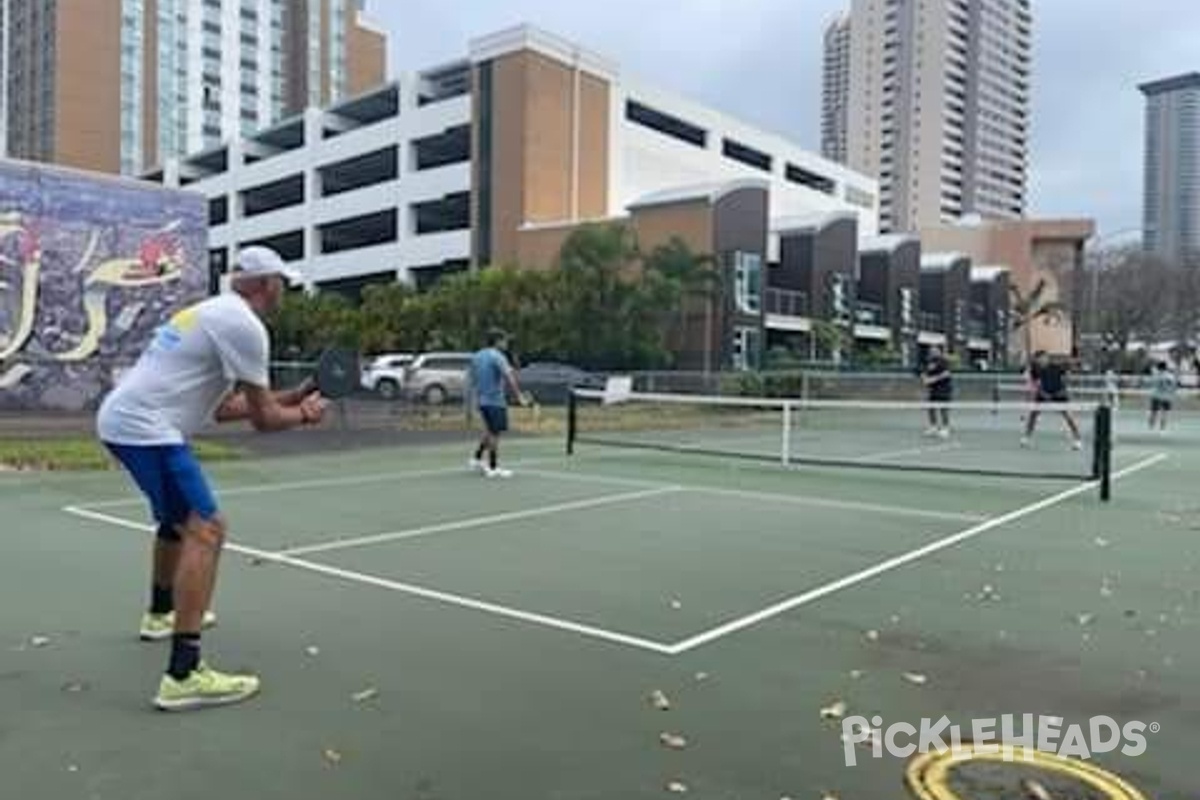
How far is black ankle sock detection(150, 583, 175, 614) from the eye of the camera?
18.3 ft

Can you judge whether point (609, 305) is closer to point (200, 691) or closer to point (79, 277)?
point (79, 277)

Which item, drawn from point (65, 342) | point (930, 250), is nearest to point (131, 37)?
point (930, 250)

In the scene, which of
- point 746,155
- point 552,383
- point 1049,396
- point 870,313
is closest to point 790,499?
point 1049,396

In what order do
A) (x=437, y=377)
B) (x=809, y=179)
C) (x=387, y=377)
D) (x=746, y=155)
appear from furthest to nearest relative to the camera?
(x=809, y=179), (x=746, y=155), (x=387, y=377), (x=437, y=377)

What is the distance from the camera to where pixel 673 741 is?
424 cm

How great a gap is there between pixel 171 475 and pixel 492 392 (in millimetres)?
9165

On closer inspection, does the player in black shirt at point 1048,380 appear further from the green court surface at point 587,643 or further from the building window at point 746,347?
the building window at point 746,347

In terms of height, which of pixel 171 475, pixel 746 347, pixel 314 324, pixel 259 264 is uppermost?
pixel 314 324

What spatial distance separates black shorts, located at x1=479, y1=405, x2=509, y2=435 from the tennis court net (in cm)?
344

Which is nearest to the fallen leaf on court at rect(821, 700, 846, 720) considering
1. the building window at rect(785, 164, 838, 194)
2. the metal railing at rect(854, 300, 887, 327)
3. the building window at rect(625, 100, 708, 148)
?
the metal railing at rect(854, 300, 887, 327)

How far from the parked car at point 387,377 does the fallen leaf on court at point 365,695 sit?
27.7 metres

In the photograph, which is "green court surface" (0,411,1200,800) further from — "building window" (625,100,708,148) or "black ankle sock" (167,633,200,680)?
"building window" (625,100,708,148)

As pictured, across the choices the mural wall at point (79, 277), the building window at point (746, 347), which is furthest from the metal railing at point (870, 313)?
the mural wall at point (79, 277)

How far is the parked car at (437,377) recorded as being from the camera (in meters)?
31.7
